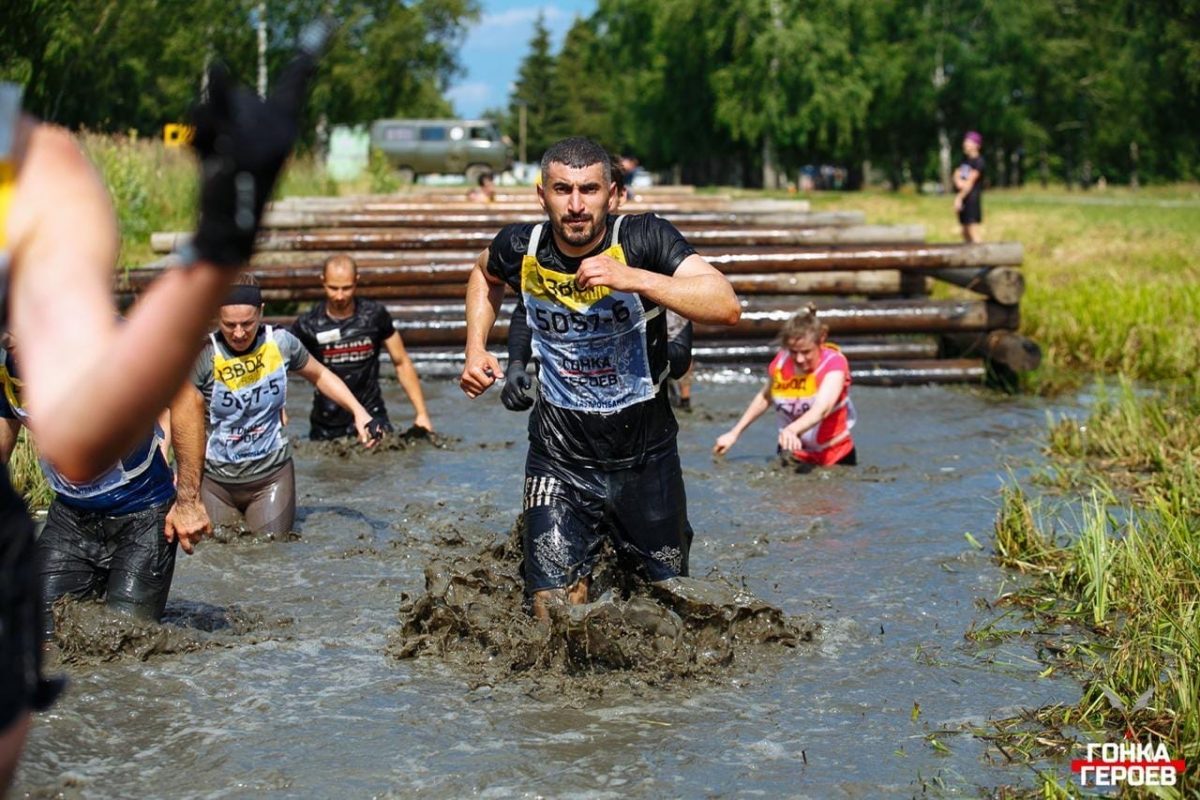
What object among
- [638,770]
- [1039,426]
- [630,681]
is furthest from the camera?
[1039,426]

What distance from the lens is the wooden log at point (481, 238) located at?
17188mm

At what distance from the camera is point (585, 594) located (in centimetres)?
607

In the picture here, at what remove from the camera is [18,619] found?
2.54 meters

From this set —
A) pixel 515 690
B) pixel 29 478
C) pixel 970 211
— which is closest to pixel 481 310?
pixel 515 690

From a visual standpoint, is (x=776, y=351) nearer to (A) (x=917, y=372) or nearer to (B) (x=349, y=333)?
(A) (x=917, y=372)

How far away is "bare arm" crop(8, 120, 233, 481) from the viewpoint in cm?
207

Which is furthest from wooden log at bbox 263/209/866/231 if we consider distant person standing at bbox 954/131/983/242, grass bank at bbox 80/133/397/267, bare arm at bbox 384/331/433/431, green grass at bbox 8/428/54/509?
green grass at bbox 8/428/54/509

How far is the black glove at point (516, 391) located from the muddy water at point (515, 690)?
3.29ft

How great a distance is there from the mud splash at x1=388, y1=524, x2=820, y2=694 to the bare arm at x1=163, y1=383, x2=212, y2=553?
109cm

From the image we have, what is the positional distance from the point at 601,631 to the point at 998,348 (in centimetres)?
943

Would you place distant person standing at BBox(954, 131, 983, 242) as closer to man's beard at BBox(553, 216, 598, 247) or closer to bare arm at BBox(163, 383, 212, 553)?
man's beard at BBox(553, 216, 598, 247)

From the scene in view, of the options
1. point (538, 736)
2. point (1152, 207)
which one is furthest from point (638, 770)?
point (1152, 207)

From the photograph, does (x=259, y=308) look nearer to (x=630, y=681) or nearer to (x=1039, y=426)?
(x=630, y=681)

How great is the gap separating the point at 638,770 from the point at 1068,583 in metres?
2.93
